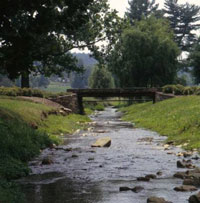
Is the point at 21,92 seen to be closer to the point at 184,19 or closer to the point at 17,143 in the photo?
the point at 17,143

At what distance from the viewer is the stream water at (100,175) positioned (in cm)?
946

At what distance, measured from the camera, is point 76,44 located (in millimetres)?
41312

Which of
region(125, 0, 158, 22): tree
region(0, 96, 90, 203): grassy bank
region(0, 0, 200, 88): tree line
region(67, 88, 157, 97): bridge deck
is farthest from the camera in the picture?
region(125, 0, 158, 22): tree

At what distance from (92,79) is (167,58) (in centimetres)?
3551

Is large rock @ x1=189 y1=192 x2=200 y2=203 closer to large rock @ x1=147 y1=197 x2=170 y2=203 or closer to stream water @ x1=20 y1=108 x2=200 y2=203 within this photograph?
stream water @ x1=20 y1=108 x2=200 y2=203

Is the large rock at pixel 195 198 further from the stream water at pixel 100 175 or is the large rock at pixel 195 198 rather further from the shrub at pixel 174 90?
the shrub at pixel 174 90

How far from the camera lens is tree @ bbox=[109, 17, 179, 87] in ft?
210

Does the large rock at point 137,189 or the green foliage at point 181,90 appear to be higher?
the green foliage at point 181,90

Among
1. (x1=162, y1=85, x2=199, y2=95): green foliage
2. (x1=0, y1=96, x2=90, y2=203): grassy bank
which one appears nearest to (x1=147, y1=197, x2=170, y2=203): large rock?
(x1=0, y1=96, x2=90, y2=203): grassy bank

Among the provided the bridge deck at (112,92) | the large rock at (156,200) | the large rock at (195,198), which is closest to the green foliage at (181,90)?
the bridge deck at (112,92)

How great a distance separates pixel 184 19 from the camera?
100 metres

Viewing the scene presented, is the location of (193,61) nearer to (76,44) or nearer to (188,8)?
(76,44)

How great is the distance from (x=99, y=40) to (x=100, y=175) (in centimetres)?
3132

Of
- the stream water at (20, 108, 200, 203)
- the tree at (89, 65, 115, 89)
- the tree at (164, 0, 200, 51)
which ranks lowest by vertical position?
the stream water at (20, 108, 200, 203)
